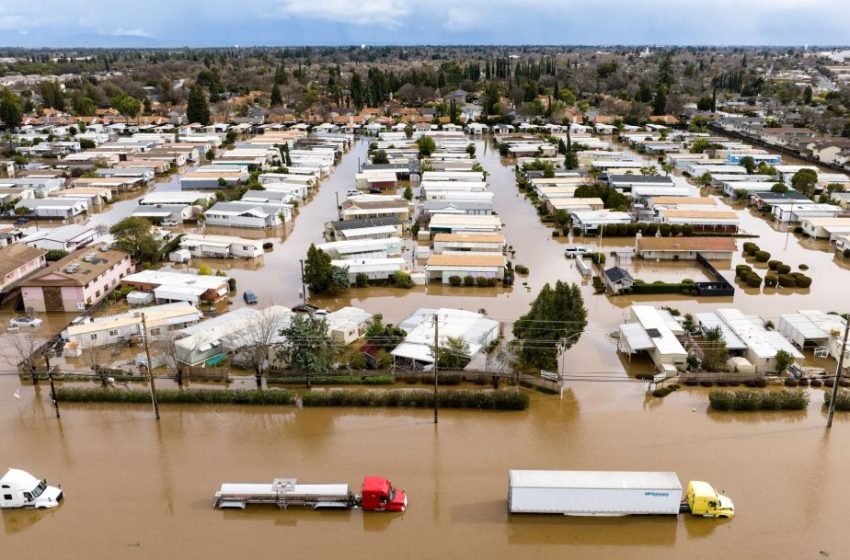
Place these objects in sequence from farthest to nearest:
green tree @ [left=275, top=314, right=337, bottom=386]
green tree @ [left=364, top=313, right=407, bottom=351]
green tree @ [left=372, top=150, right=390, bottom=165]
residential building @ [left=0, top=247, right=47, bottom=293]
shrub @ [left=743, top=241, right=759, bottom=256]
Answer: green tree @ [left=372, top=150, right=390, bottom=165] < shrub @ [left=743, top=241, right=759, bottom=256] < residential building @ [left=0, top=247, right=47, bottom=293] < green tree @ [left=364, top=313, right=407, bottom=351] < green tree @ [left=275, top=314, right=337, bottom=386]

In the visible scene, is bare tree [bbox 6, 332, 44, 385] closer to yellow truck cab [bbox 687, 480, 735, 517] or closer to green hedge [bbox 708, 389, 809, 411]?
yellow truck cab [bbox 687, 480, 735, 517]

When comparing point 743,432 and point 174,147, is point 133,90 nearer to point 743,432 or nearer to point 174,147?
point 174,147

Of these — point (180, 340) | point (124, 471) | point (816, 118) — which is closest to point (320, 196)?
point (180, 340)

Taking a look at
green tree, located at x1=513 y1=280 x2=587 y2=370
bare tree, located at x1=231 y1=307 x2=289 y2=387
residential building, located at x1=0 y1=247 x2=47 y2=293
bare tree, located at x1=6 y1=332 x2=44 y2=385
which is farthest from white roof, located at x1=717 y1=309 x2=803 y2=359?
residential building, located at x1=0 y1=247 x2=47 y2=293

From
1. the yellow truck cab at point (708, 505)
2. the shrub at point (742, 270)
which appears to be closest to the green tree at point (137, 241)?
the yellow truck cab at point (708, 505)

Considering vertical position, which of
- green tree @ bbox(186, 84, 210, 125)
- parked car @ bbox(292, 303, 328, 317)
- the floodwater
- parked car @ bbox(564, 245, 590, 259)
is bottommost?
the floodwater

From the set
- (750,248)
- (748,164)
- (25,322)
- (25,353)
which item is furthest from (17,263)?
(748,164)

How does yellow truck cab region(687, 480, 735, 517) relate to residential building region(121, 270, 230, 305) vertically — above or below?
below
